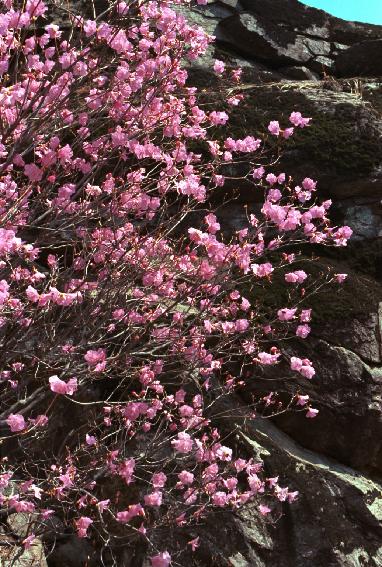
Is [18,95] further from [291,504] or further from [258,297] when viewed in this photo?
[291,504]

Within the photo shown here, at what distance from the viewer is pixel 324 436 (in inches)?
219

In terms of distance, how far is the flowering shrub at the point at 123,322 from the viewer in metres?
4.21

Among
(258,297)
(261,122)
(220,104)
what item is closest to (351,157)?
(261,122)

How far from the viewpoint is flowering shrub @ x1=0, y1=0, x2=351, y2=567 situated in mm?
4211

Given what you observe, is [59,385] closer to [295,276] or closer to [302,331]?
[302,331]

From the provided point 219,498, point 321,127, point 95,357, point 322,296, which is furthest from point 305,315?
point 321,127

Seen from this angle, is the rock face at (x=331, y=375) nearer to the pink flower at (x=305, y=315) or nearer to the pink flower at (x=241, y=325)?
the pink flower at (x=305, y=315)

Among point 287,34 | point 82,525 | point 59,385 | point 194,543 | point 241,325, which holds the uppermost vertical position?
point 287,34

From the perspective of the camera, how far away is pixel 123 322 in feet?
15.7

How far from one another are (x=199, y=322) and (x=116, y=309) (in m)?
1.06

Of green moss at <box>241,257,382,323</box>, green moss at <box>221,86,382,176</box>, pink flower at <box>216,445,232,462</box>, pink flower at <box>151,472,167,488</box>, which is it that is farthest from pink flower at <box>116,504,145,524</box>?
green moss at <box>221,86,382,176</box>

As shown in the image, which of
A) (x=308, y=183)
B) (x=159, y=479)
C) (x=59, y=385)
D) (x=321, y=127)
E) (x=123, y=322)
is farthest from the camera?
(x=321, y=127)

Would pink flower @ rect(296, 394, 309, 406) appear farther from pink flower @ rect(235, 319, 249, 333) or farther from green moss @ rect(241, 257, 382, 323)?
green moss @ rect(241, 257, 382, 323)

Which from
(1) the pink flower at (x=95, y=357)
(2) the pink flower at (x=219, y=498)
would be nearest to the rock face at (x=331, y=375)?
(2) the pink flower at (x=219, y=498)
